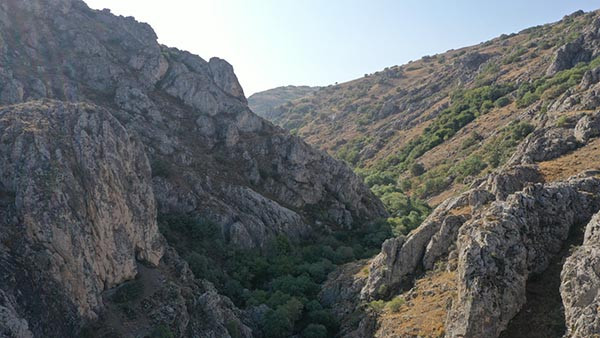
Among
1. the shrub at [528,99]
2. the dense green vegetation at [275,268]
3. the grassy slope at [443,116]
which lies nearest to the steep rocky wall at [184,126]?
the dense green vegetation at [275,268]

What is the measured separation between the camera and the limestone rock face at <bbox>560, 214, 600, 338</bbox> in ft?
67.9

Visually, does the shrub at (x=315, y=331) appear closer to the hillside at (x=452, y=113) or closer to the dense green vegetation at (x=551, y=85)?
the hillside at (x=452, y=113)

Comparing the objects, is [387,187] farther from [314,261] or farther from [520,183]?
[520,183]

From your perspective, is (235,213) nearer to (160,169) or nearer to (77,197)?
(160,169)

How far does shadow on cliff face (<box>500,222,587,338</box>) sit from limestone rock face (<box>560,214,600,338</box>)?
2.62ft

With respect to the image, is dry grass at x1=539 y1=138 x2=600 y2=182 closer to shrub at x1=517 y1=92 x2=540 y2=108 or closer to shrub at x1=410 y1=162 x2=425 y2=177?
shrub at x1=410 y1=162 x2=425 y2=177

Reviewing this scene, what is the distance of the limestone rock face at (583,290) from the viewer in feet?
67.9

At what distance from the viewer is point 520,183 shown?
33688 millimetres

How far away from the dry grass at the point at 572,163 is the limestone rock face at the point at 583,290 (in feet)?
35.3

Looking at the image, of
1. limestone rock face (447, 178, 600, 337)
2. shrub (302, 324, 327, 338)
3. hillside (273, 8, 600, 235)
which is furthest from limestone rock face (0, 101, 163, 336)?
hillside (273, 8, 600, 235)

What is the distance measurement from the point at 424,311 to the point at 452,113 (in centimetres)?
8293

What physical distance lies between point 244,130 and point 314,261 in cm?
2400

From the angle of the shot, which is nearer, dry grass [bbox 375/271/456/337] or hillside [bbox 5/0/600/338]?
hillside [bbox 5/0/600/338]

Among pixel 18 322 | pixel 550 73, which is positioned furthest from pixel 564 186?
pixel 550 73
